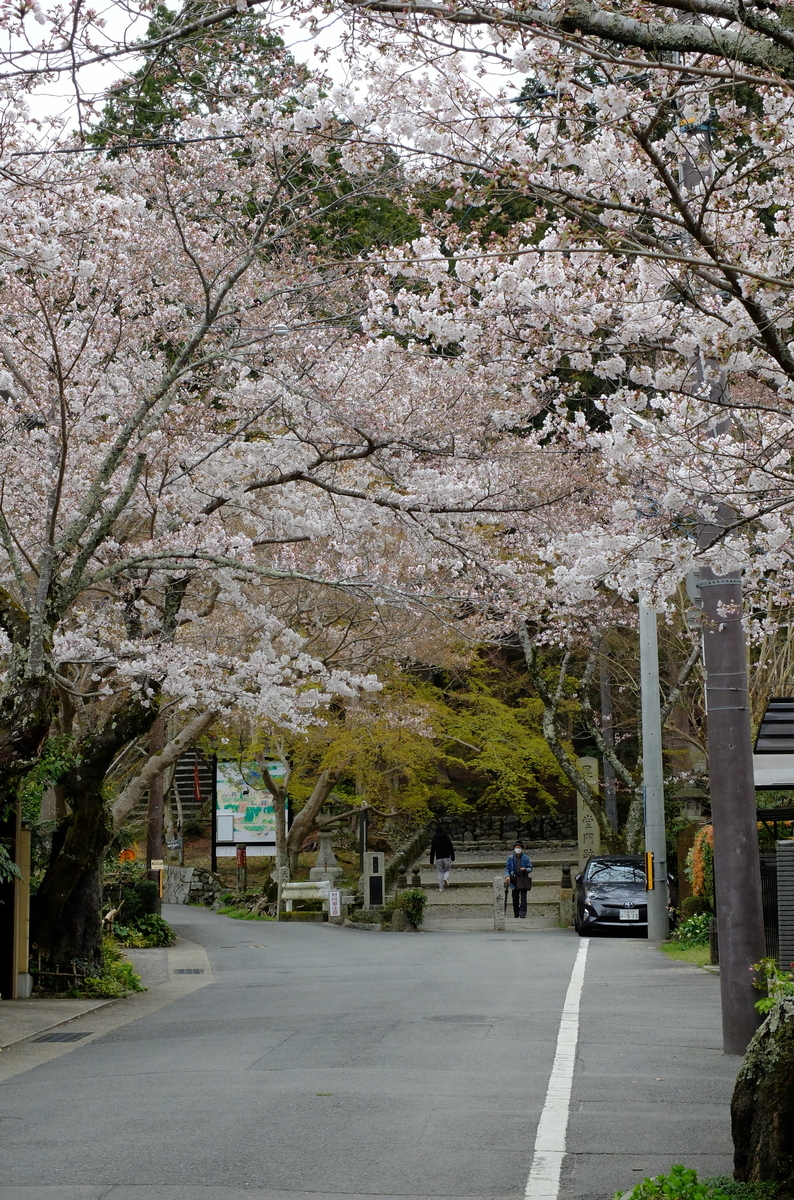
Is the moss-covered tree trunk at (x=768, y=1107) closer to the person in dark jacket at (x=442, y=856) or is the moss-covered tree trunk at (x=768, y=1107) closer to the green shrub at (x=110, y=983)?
the green shrub at (x=110, y=983)

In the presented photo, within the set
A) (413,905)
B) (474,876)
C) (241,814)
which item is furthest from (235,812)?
(413,905)

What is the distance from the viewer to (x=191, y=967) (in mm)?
19594

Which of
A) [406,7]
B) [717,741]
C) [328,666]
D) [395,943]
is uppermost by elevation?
[406,7]

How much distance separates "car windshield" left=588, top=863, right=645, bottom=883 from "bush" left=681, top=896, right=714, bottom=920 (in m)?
2.28

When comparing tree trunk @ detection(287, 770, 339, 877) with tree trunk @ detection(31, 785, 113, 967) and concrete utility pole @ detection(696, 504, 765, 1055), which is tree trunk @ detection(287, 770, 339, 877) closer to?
tree trunk @ detection(31, 785, 113, 967)

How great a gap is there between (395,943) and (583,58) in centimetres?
1926

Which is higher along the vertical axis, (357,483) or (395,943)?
(357,483)

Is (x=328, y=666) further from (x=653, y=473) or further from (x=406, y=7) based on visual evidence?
(x=406, y=7)

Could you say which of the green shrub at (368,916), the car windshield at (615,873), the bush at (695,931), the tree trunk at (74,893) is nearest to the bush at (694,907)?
the bush at (695,931)

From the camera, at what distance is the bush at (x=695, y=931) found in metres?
20.2

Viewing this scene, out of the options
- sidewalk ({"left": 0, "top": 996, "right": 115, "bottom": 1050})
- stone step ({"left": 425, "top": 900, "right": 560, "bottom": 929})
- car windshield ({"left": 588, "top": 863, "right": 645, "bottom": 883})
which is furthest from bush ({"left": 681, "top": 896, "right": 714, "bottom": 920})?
sidewalk ({"left": 0, "top": 996, "right": 115, "bottom": 1050})

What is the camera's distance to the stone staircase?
2878 cm

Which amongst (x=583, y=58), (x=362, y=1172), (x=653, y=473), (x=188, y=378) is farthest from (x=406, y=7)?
(x=188, y=378)

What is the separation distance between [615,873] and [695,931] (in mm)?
4472
